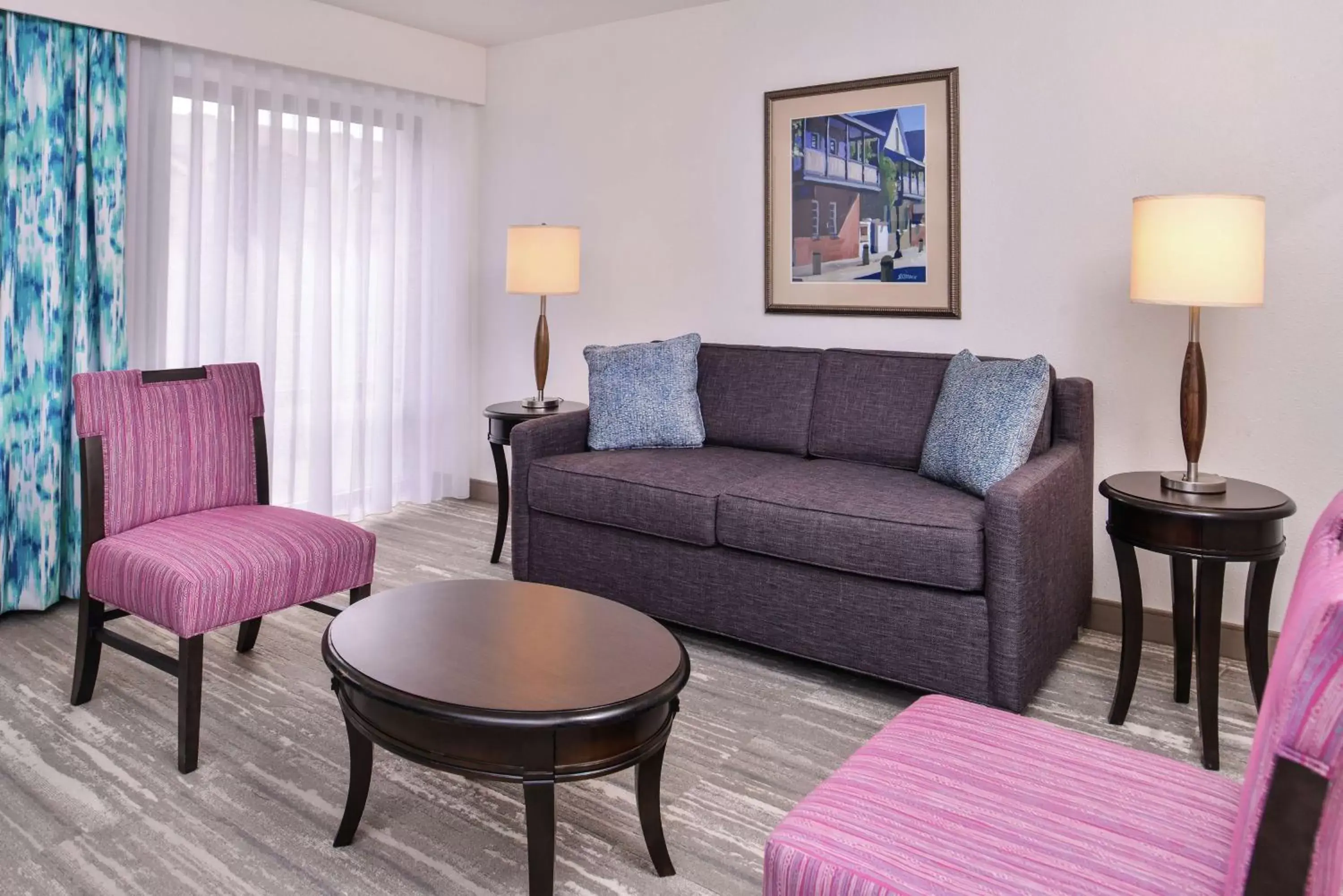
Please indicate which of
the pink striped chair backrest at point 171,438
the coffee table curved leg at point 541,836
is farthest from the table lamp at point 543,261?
the coffee table curved leg at point 541,836

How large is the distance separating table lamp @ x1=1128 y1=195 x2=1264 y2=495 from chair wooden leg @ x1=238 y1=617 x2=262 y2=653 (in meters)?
2.82

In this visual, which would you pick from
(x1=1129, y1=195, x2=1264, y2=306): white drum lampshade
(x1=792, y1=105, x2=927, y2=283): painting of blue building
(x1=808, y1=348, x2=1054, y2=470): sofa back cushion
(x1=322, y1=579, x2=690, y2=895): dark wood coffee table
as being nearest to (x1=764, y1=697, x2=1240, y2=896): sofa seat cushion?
(x1=322, y1=579, x2=690, y2=895): dark wood coffee table

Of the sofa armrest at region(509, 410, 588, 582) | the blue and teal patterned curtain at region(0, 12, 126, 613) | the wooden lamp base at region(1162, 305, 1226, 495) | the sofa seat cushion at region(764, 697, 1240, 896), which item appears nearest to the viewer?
the sofa seat cushion at region(764, 697, 1240, 896)

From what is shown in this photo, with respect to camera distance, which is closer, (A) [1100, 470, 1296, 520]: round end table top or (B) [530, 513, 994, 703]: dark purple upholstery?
(A) [1100, 470, 1296, 520]: round end table top

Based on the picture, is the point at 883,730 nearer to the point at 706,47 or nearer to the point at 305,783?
the point at 305,783

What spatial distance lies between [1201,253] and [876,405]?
1.27 meters

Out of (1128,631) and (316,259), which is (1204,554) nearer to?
(1128,631)

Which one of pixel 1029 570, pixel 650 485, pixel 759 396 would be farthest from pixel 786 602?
pixel 759 396

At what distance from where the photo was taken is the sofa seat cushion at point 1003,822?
3.84 ft

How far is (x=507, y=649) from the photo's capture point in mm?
1993

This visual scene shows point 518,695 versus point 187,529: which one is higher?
point 187,529

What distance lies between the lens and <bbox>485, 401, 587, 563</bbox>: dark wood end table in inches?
165

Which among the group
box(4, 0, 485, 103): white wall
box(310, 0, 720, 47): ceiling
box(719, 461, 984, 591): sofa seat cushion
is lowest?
box(719, 461, 984, 591): sofa seat cushion

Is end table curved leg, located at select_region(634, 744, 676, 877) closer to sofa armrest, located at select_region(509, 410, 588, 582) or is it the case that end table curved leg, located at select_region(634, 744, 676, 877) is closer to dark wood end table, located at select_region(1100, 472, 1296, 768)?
dark wood end table, located at select_region(1100, 472, 1296, 768)
